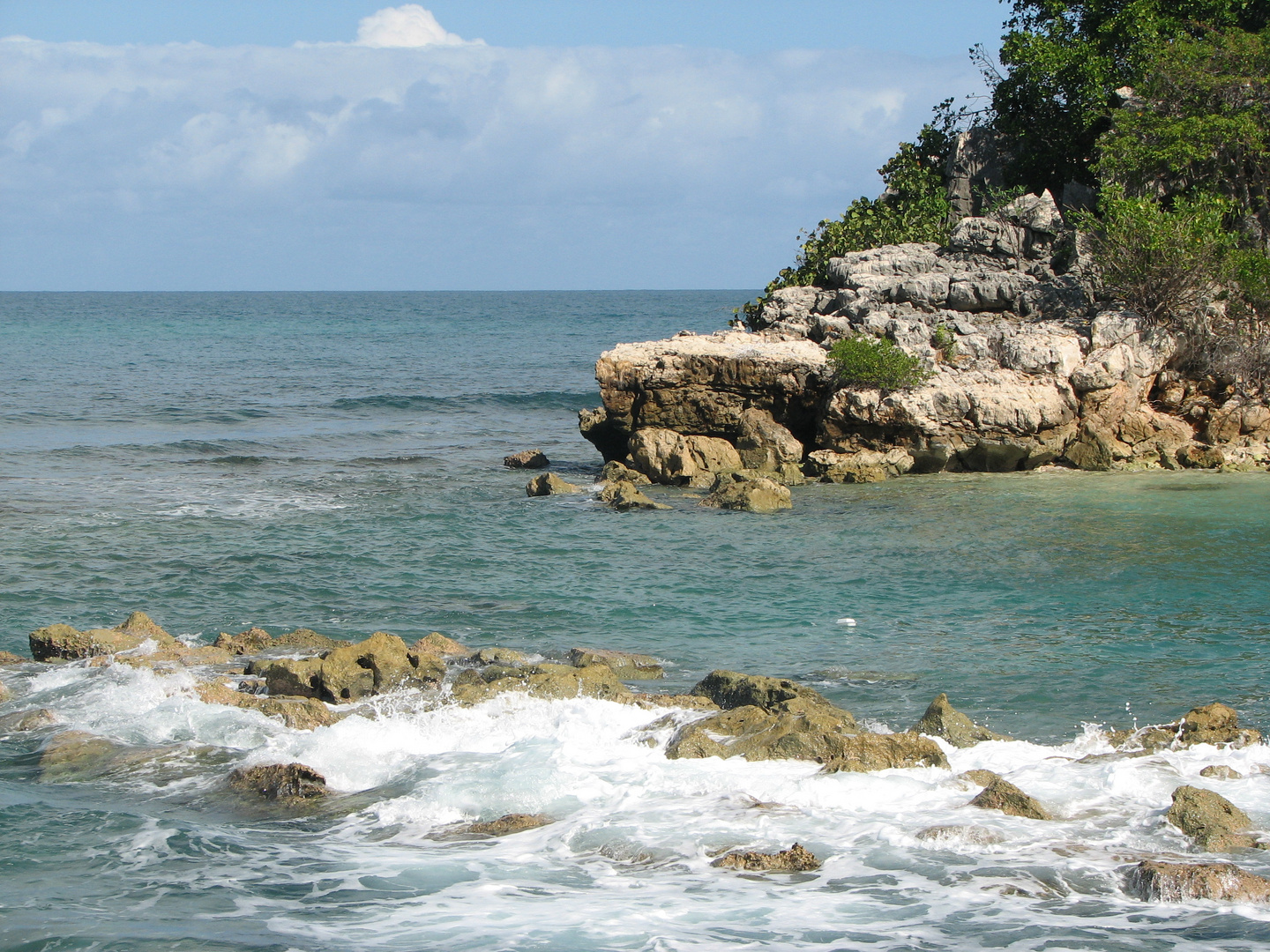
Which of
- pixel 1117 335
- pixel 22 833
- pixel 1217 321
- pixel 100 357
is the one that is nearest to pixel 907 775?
pixel 22 833

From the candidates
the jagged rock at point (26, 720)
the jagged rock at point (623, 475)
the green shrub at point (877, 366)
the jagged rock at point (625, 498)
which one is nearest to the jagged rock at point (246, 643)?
the jagged rock at point (26, 720)

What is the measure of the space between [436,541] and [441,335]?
67433 mm

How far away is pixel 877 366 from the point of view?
79.7 feet

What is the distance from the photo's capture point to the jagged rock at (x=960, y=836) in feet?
27.8

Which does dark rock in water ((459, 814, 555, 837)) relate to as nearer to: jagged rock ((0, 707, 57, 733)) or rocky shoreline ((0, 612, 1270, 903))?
rocky shoreline ((0, 612, 1270, 903))

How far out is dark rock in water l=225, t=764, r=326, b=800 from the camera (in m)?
9.62

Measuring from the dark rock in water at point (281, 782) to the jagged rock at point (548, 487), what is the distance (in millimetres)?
14054

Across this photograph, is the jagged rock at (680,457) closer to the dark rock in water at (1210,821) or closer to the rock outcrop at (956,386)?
the rock outcrop at (956,386)

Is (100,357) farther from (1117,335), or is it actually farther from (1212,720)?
(1212,720)

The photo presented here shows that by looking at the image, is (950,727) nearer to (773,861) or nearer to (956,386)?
(773,861)

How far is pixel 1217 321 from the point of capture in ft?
82.0

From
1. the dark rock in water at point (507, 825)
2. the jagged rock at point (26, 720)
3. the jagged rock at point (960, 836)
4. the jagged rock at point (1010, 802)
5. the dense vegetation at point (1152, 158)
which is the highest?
the dense vegetation at point (1152, 158)

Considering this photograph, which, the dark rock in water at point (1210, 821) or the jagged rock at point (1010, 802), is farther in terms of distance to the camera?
the jagged rock at point (1010, 802)

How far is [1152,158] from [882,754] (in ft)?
68.7
